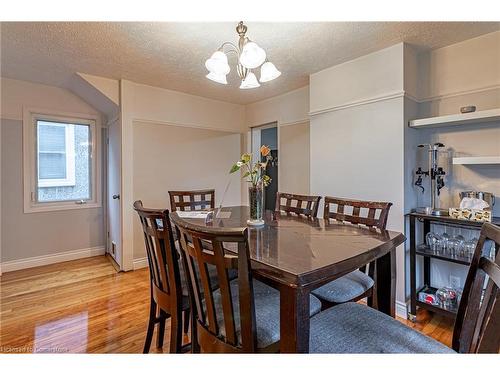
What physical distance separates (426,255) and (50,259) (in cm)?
435

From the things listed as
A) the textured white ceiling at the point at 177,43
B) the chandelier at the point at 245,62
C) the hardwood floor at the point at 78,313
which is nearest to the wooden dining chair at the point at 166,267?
the hardwood floor at the point at 78,313

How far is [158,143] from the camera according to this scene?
12.0ft

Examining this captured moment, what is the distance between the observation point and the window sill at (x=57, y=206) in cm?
348

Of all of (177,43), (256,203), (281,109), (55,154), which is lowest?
(256,203)

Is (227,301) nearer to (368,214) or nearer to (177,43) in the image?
(368,214)

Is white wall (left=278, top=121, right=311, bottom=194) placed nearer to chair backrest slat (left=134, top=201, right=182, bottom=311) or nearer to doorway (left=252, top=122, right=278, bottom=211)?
doorway (left=252, top=122, right=278, bottom=211)

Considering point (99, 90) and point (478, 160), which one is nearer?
point (478, 160)

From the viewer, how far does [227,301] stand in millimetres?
985

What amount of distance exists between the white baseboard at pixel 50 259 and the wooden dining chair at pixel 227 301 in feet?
11.2

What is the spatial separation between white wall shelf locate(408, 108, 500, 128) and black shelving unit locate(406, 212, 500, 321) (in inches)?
29.8

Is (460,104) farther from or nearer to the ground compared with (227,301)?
farther from the ground

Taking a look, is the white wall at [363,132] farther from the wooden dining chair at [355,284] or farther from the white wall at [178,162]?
the white wall at [178,162]

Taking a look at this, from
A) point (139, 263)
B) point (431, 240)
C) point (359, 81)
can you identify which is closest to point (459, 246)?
point (431, 240)

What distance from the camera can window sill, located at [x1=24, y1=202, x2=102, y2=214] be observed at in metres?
3.48
